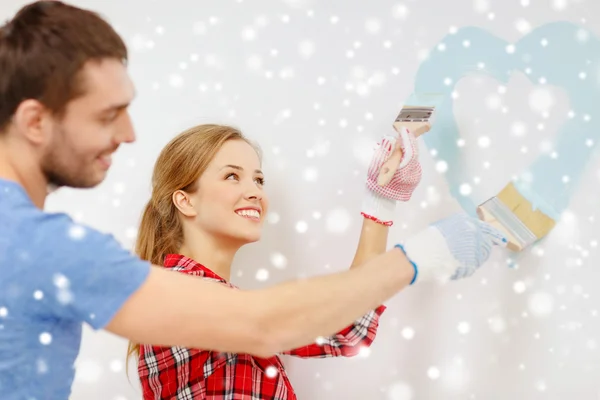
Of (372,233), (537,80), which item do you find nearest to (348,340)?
(372,233)

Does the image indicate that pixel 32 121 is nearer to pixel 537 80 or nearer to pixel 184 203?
pixel 184 203

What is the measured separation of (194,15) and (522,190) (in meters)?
0.91

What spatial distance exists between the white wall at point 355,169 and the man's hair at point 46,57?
68cm

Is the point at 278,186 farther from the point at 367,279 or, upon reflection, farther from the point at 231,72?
the point at 367,279

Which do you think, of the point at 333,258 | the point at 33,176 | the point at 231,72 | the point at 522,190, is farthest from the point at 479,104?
the point at 33,176

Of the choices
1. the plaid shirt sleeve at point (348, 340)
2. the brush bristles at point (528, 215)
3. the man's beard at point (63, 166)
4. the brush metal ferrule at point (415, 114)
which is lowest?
the plaid shirt sleeve at point (348, 340)

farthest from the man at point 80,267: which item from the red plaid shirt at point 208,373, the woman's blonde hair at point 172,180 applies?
the woman's blonde hair at point 172,180

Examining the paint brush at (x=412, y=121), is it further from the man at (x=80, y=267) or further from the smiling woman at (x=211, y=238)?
the man at (x=80, y=267)

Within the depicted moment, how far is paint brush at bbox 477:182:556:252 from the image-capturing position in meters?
1.37

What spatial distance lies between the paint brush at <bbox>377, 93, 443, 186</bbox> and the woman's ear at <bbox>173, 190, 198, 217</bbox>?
42 cm

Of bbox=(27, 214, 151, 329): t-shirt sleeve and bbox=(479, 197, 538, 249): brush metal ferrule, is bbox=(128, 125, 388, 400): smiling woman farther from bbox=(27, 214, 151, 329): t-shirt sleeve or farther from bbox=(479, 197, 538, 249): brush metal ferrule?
bbox=(27, 214, 151, 329): t-shirt sleeve

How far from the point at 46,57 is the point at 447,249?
2.23 feet

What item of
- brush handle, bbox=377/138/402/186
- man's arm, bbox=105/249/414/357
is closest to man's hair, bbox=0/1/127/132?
man's arm, bbox=105/249/414/357

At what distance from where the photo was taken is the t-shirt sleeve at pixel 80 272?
868mm
